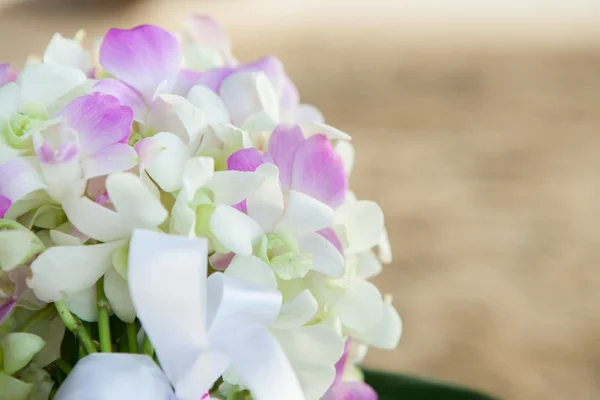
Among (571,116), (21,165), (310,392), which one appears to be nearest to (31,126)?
(21,165)

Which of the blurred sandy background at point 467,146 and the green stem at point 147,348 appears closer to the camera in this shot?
the green stem at point 147,348

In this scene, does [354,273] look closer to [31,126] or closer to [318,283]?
[318,283]

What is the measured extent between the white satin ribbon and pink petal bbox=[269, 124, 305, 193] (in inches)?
2.4

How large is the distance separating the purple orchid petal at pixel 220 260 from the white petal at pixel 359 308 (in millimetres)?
50

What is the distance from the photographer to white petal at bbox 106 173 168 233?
222 millimetres

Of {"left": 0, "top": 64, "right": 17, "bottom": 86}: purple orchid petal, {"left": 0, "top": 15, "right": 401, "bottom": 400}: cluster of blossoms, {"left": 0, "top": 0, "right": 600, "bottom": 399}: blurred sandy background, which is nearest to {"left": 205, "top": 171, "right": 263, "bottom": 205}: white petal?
{"left": 0, "top": 15, "right": 401, "bottom": 400}: cluster of blossoms

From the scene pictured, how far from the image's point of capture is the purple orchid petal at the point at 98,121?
0.77ft

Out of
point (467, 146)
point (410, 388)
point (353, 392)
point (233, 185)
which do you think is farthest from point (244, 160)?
point (467, 146)

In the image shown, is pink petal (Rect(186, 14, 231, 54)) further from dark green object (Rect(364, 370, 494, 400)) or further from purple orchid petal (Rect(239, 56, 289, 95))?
dark green object (Rect(364, 370, 494, 400))

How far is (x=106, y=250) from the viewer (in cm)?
23

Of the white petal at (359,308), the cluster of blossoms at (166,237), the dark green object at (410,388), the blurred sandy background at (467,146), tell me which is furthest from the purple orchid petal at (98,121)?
the blurred sandy background at (467,146)

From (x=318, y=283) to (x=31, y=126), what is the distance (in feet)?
0.38

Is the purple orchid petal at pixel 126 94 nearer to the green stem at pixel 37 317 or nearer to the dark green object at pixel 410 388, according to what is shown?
the green stem at pixel 37 317

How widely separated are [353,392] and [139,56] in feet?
0.54
